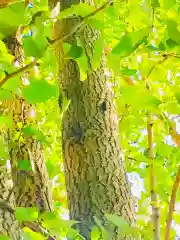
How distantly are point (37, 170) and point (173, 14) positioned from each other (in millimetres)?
700

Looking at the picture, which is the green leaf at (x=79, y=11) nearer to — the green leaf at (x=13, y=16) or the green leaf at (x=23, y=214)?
the green leaf at (x=13, y=16)

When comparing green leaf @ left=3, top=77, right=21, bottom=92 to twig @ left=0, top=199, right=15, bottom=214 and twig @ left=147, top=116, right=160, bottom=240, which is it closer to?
twig @ left=0, top=199, right=15, bottom=214

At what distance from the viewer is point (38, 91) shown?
1.21 feet

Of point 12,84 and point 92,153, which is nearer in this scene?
point 12,84

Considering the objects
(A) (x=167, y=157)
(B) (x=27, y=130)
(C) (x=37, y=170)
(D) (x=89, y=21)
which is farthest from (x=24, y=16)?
(C) (x=37, y=170)

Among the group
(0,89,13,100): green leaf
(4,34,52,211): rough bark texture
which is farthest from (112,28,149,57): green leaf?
(4,34,52,211): rough bark texture

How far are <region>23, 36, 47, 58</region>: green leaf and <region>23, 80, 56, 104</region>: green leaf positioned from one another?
3cm

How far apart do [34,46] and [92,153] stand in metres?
0.72

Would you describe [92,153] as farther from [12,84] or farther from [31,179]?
[12,84]

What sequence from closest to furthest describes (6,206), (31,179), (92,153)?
(6,206) < (92,153) < (31,179)

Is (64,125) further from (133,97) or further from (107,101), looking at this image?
(133,97)

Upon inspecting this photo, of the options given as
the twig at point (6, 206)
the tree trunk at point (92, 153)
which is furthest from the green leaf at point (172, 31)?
the tree trunk at point (92, 153)

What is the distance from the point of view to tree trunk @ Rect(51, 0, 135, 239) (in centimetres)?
102

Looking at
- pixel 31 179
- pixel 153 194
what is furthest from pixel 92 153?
pixel 31 179
